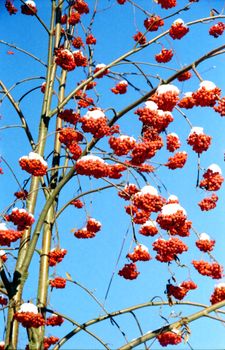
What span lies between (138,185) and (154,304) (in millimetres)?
1066

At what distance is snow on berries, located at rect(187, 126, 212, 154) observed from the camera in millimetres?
4129

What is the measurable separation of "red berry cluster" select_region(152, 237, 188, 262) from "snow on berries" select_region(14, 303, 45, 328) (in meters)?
1.10

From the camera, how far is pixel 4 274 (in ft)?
14.2

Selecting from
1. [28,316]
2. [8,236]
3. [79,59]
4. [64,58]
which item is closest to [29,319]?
[28,316]

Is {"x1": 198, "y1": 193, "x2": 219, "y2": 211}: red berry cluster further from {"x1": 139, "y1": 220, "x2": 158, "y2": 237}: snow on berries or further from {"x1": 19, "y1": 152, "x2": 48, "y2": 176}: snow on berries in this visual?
{"x1": 19, "y1": 152, "x2": 48, "y2": 176}: snow on berries

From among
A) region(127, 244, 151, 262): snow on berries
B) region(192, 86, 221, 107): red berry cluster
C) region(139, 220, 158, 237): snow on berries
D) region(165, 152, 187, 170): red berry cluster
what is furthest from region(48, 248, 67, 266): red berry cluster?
region(192, 86, 221, 107): red berry cluster

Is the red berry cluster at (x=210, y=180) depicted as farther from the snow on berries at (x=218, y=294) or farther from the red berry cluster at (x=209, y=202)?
the snow on berries at (x=218, y=294)

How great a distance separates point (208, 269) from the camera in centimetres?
471

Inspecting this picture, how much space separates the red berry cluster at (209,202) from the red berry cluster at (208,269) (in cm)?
50

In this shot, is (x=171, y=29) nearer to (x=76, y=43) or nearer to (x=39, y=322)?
(x=76, y=43)

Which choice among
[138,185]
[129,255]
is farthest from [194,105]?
[129,255]

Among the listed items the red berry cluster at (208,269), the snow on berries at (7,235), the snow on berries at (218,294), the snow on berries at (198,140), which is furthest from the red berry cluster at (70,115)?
the snow on berries at (218,294)

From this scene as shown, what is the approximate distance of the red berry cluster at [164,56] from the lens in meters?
6.00

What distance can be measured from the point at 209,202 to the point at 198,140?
789mm
